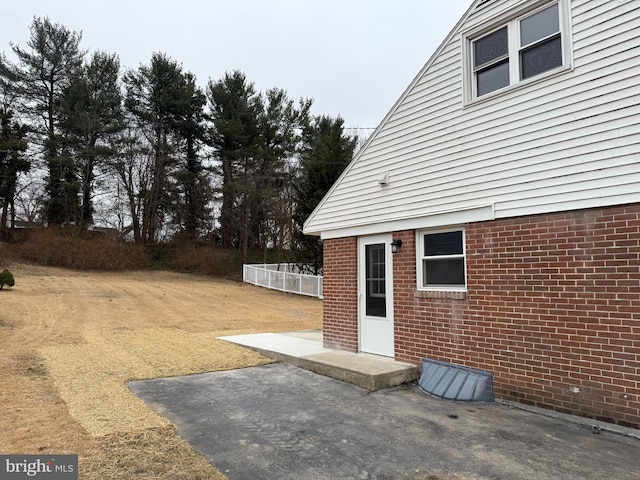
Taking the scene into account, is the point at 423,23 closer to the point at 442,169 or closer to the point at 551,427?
the point at 442,169

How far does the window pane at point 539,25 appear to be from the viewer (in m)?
4.95

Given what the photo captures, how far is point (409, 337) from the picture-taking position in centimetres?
636

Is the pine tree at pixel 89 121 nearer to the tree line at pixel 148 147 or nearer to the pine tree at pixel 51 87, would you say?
the tree line at pixel 148 147

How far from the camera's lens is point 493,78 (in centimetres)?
557

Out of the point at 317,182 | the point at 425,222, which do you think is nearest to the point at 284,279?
the point at 317,182

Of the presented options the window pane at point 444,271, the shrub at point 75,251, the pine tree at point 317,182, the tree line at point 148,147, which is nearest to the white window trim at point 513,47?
the window pane at point 444,271

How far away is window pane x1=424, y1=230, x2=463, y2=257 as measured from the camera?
19.2ft

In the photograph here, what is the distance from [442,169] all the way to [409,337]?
2.52 m

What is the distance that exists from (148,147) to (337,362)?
25534 mm

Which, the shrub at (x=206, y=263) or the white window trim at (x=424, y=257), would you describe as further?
the shrub at (x=206, y=263)

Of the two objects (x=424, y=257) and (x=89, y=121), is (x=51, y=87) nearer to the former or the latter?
(x=89, y=121)

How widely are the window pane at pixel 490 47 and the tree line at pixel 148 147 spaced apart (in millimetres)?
18211

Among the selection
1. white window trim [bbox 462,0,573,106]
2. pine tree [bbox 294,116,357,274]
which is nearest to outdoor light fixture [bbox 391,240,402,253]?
white window trim [bbox 462,0,573,106]

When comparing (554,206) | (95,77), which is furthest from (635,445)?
(95,77)
